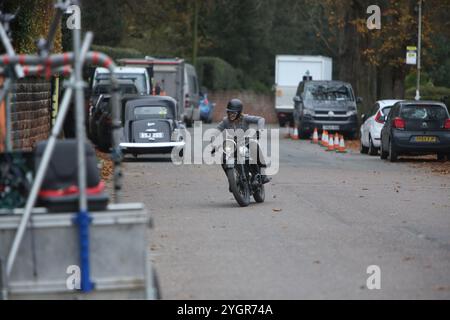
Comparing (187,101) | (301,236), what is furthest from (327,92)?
(301,236)

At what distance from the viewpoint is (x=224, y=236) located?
14258 mm

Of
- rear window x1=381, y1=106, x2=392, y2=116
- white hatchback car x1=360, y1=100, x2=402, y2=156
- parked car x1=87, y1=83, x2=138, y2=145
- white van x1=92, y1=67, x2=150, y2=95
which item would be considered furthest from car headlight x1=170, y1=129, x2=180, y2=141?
white van x1=92, y1=67, x2=150, y2=95

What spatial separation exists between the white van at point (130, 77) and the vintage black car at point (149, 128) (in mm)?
7862

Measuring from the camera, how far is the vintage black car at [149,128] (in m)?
29.7

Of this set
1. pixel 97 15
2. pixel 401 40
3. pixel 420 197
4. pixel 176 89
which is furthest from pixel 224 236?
pixel 176 89

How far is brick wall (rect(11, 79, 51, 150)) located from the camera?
71.4ft

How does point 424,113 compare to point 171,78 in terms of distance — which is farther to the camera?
point 171,78

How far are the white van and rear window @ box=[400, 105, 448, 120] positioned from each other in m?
10.1

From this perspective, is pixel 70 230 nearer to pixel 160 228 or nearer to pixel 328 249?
pixel 328 249

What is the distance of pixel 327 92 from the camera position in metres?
A: 46.0

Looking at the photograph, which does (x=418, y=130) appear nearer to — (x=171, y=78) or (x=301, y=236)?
(x=301, y=236)

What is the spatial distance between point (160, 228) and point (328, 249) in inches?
110

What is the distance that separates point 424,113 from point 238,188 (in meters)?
14.2

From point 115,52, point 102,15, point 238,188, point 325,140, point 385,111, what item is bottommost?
point 325,140
